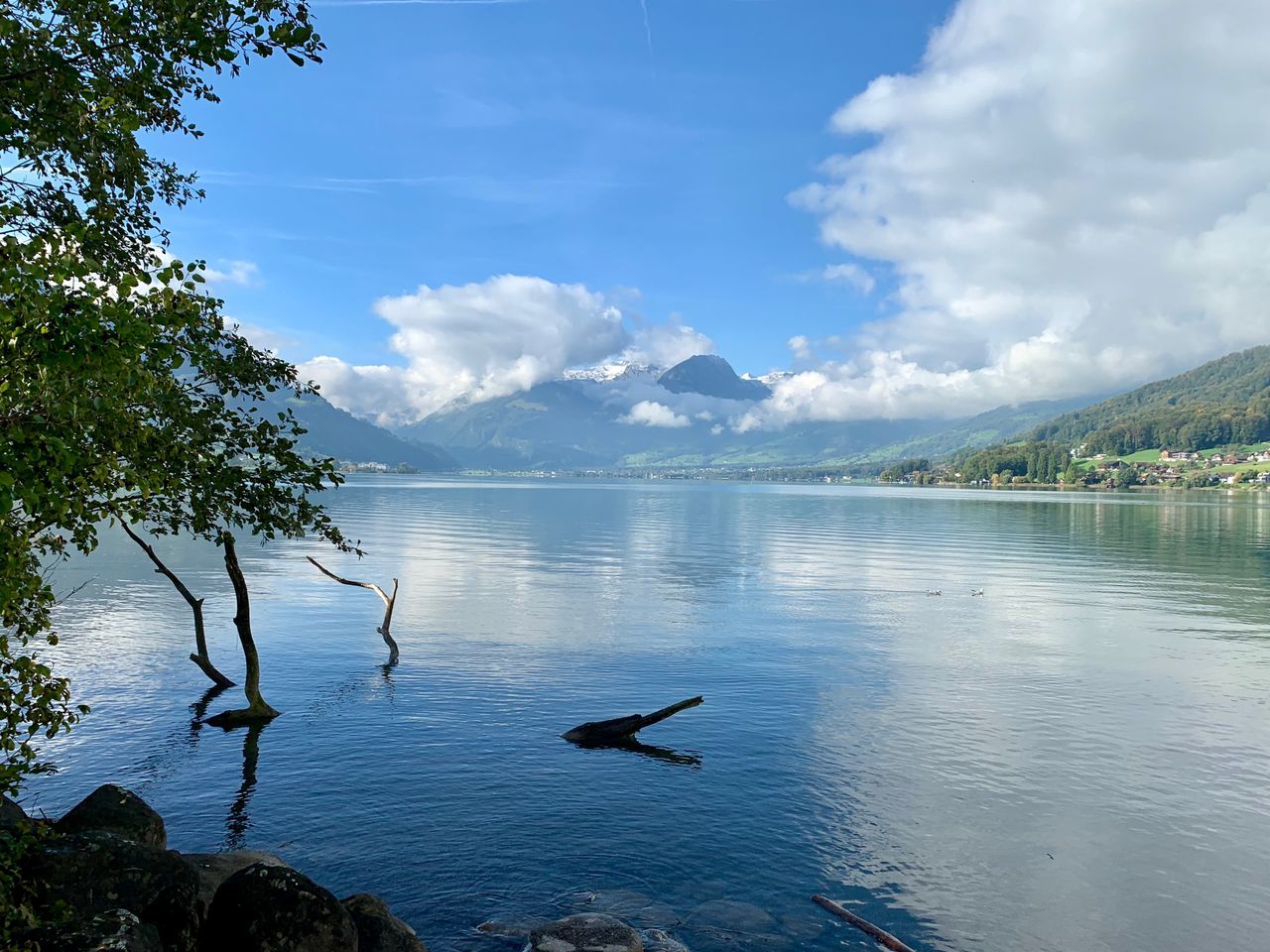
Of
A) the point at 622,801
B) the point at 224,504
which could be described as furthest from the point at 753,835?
the point at 224,504

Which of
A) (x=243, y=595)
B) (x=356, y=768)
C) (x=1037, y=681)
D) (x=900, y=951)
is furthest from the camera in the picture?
(x=1037, y=681)

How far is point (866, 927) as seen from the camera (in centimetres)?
2223

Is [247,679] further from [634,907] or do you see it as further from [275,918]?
[275,918]

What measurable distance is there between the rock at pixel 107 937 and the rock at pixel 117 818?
7.05 meters

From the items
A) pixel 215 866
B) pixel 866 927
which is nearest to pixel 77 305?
pixel 215 866

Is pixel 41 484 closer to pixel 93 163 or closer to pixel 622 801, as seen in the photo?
pixel 93 163

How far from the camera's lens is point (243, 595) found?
39.9 meters

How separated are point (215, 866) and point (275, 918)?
5.51 meters

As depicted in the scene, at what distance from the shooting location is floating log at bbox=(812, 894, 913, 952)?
21391 mm

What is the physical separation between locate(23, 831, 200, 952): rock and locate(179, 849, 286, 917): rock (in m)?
1.07

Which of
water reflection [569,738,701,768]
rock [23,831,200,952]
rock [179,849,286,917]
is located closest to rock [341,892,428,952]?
rock [179,849,286,917]

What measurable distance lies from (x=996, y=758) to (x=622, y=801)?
16.9 m

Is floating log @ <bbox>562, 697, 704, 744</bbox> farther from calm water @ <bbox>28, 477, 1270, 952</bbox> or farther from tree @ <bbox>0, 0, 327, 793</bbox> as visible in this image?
tree @ <bbox>0, 0, 327, 793</bbox>

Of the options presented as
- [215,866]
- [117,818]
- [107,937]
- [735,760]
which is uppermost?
[107,937]
